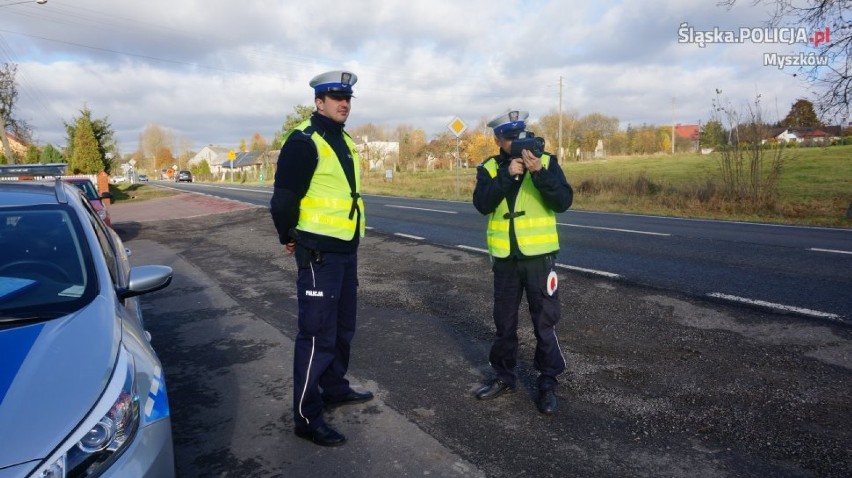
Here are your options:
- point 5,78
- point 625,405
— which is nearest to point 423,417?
point 625,405

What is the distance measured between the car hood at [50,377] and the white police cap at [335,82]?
1.74 m

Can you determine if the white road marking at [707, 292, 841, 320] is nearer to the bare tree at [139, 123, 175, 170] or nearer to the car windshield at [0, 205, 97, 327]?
the car windshield at [0, 205, 97, 327]

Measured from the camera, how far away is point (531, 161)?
3.54 m

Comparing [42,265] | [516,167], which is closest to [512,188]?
[516,167]

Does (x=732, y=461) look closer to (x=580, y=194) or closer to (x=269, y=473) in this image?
(x=269, y=473)

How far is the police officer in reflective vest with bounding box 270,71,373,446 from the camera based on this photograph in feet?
11.0

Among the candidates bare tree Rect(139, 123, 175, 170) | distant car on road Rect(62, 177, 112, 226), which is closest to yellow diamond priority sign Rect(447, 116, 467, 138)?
distant car on road Rect(62, 177, 112, 226)

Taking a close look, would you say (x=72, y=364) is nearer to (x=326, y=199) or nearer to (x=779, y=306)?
(x=326, y=199)

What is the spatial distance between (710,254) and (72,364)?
9163 millimetres

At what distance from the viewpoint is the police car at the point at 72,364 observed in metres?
1.93

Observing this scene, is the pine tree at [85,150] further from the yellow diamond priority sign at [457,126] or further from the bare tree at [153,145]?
the bare tree at [153,145]

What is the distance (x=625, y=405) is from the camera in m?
3.74

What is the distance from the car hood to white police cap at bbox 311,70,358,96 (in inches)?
68.4

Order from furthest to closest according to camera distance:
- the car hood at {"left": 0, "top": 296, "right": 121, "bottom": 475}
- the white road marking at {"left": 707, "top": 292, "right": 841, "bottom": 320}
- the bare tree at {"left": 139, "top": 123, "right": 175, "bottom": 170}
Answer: the bare tree at {"left": 139, "top": 123, "right": 175, "bottom": 170} < the white road marking at {"left": 707, "top": 292, "right": 841, "bottom": 320} < the car hood at {"left": 0, "top": 296, "right": 121, "bottom": 475}
